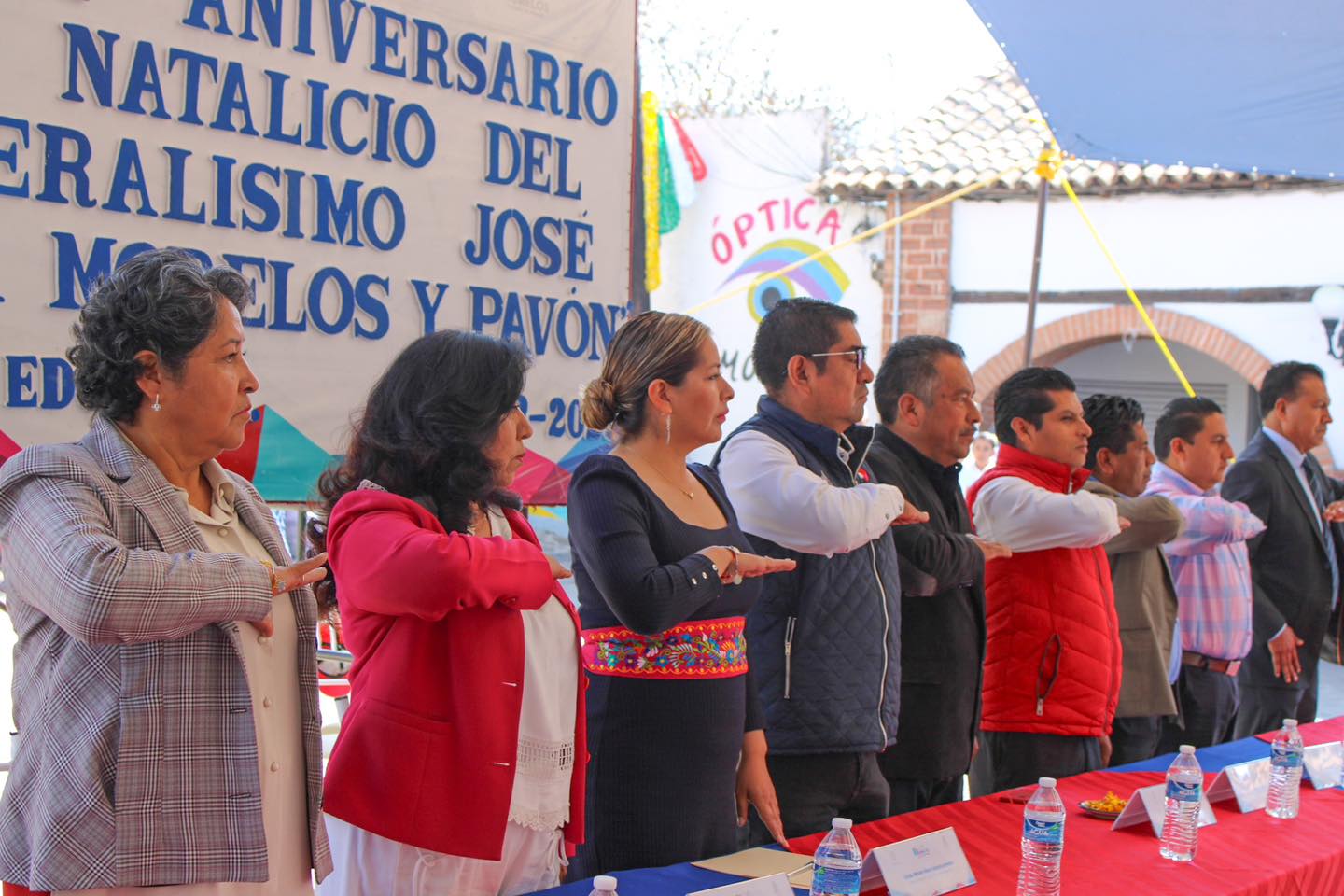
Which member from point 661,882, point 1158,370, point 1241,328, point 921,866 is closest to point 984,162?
point 1241,328

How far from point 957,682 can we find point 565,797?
3.76ft

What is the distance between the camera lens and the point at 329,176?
8.77 ft

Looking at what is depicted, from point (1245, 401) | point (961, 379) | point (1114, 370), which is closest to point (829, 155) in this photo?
point (1114, 370)

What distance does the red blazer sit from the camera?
69.5 inches

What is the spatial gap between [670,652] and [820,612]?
438 millimetres

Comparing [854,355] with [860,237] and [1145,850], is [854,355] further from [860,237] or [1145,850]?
Answer: [860,237]

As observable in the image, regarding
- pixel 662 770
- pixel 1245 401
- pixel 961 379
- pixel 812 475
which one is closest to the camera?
pixel 662 770

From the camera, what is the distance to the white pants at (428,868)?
1.81 m

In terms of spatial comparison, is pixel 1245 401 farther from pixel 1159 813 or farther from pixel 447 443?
pixel 447 443

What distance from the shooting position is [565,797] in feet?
6.38

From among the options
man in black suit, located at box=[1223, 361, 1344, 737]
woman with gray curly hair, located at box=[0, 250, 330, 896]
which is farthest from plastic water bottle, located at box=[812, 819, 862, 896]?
man in black suit, located at box=[1223, 361, 1344, 737]

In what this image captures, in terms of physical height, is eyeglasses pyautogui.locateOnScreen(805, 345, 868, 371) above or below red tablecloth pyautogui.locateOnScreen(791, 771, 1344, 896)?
above

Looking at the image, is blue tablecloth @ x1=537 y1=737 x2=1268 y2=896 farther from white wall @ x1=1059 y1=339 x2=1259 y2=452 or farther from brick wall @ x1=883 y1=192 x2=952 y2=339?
white wall @ x1=1059 y1=339 x2=1259 y2=452

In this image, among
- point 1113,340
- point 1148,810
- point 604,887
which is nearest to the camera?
point 604,887
